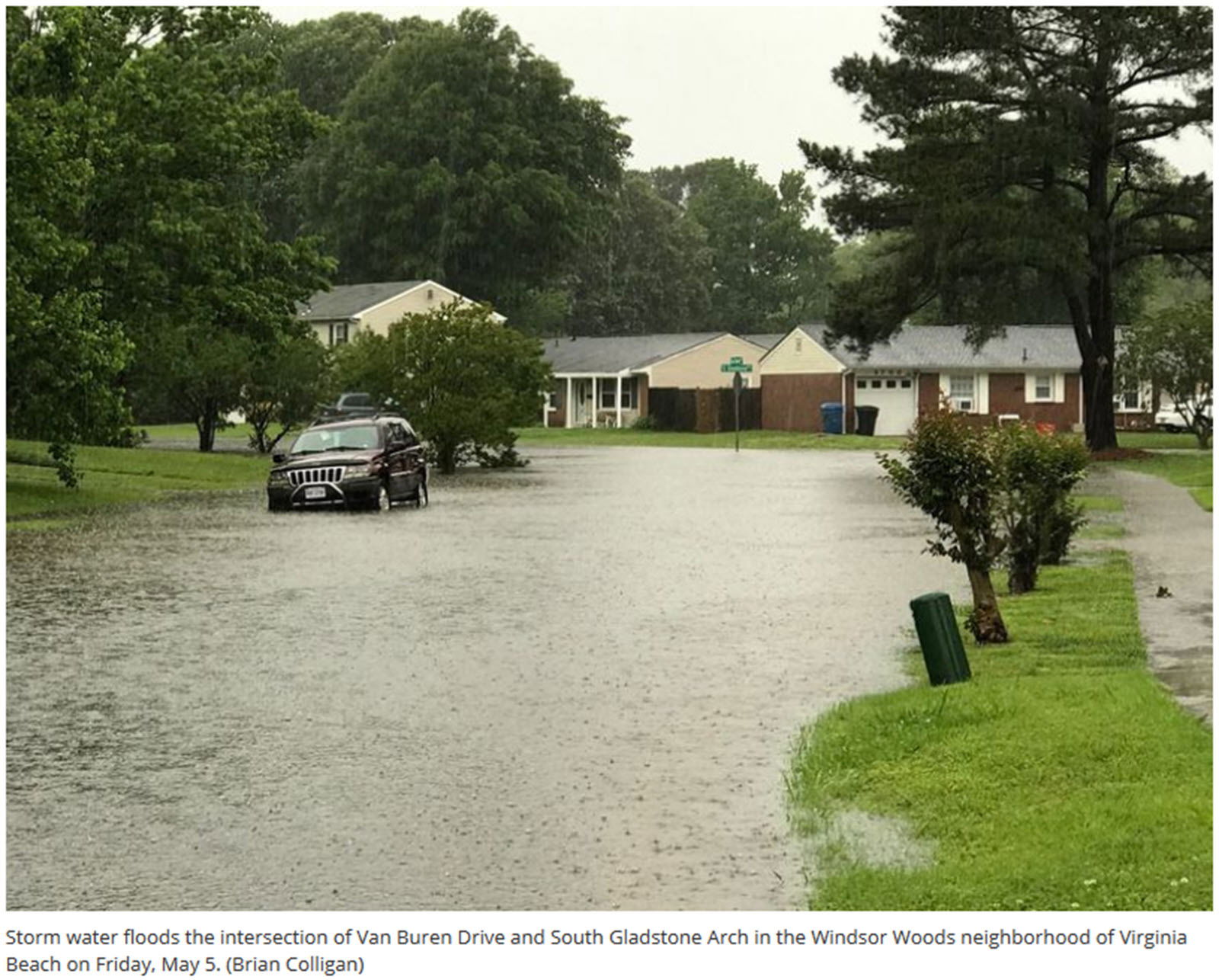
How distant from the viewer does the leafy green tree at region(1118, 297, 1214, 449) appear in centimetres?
5950

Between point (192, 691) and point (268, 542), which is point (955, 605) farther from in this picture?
point (268, 542)

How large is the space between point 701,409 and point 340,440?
51.6m

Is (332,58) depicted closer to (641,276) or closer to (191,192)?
(641,276)

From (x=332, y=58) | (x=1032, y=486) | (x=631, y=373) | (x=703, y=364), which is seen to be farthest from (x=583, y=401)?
(x=1032, y=486)

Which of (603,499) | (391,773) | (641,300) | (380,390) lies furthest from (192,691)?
(641,300)

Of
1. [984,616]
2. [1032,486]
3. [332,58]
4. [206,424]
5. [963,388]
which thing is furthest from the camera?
[332,58]

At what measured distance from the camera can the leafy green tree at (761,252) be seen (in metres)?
131

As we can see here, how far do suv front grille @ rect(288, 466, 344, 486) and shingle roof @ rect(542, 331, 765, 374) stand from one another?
59237mm

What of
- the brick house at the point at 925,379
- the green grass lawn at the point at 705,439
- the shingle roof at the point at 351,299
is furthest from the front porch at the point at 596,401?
the brick house at the point at 925,379

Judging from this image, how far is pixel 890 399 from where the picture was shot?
3307 inches

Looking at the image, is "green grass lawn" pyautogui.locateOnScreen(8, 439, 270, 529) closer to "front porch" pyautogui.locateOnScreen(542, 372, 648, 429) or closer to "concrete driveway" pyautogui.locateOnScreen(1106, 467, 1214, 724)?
"concrete driveway" pyautogui.locateOnScreen(1106, 467, 1214, 724)

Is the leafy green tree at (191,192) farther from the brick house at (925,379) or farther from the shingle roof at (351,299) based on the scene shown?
the shingle roof at (351,299)

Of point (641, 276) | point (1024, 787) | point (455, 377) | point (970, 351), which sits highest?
point (641, 276)

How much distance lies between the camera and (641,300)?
126 metres
